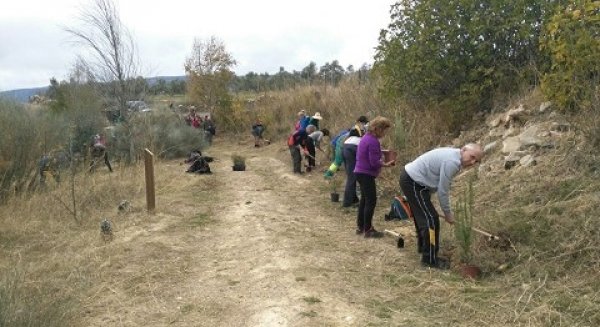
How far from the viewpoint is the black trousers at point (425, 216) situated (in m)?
5.57

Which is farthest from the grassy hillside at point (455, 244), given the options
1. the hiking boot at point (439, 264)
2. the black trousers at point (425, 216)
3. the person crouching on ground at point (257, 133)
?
the person crouching on ground at point (257, 133)

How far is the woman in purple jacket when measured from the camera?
657 cm

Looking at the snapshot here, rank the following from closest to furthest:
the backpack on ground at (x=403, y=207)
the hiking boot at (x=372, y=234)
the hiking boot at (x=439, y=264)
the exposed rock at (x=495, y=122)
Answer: the hiking boot at (x=439, y=264), the backpack on ground at (x=403, y=207), the hiking boot at (x=372, y=234), the exposed rock at (x=495, y=122)

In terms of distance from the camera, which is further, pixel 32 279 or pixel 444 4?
pixel 444 4

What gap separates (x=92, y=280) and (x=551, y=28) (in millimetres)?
6410

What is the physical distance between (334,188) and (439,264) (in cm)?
446

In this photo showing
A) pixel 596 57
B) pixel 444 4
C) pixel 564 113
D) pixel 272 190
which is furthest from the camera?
pixel 272 190

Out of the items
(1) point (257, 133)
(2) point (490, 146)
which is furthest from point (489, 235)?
(1) point (257, 133)

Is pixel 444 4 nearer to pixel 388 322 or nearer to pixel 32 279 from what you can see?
pixel 388 322

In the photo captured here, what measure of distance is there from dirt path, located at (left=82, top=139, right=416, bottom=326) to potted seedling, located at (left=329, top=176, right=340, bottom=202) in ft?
0.63

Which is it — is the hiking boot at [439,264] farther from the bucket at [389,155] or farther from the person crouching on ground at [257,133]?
the person crouching on ground at [257,133]

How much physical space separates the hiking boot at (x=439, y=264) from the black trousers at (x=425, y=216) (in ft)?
0.08

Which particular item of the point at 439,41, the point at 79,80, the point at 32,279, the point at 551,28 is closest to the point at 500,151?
the point at 551,28

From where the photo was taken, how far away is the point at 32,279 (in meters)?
5.91
